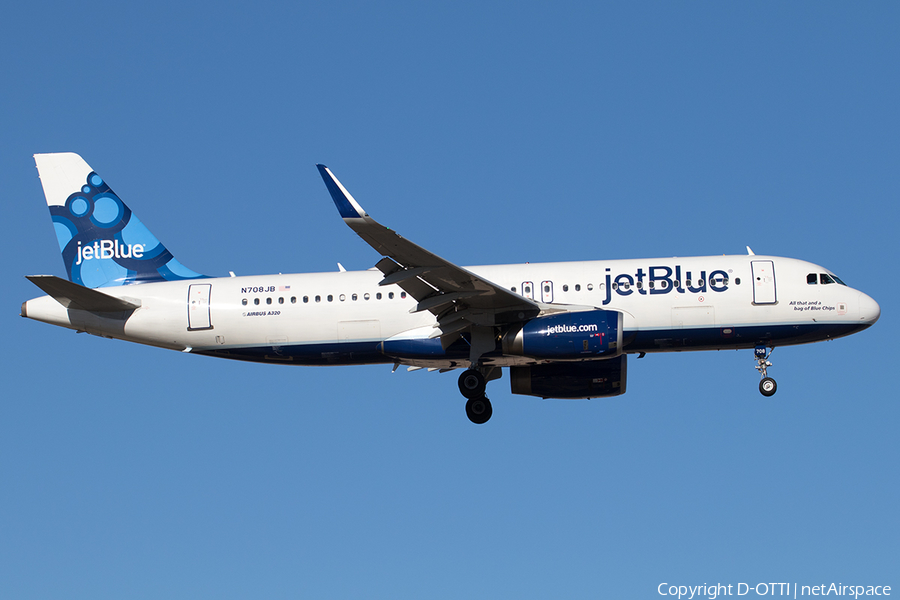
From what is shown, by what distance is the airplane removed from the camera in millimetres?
29344

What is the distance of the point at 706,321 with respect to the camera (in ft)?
99.4

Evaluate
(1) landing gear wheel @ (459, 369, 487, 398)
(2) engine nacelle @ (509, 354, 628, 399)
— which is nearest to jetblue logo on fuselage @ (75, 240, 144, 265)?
(1) landing gear wheel @ (459, 369, 487, 398)

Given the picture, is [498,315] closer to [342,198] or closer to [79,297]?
[342,198]

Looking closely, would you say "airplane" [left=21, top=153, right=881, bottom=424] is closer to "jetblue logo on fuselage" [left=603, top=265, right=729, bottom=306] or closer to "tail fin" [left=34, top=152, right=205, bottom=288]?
"jetblue logo on fuselage" [left=603, top=265, right=729, bottom=306]

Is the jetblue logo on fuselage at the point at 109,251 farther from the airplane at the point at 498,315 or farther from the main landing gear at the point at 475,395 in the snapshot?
the main landing gear at the point at 475,395

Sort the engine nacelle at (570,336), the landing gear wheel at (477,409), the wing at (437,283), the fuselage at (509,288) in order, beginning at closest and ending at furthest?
the wing at (437,283) → the engine nacelle at (570,336) → the fuselage at (509,288) → the landing gear wheel at (477,409)

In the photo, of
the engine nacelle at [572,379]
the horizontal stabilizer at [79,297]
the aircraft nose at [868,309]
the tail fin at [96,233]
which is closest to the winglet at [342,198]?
the horizontal stabilizer at [79,297]

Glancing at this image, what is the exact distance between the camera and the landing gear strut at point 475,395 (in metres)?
31.5

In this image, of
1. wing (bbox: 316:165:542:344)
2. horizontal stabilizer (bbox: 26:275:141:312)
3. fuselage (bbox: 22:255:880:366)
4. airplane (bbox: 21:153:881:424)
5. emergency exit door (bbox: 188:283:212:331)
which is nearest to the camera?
wing (bbox: 316:165:542:344)

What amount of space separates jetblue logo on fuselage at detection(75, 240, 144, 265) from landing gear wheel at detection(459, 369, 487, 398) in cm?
1209

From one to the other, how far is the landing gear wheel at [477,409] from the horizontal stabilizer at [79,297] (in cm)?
1110

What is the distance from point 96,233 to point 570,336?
56.3ft

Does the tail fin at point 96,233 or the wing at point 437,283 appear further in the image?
the tail fin at point 96,233

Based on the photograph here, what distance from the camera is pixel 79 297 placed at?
31578 mm
